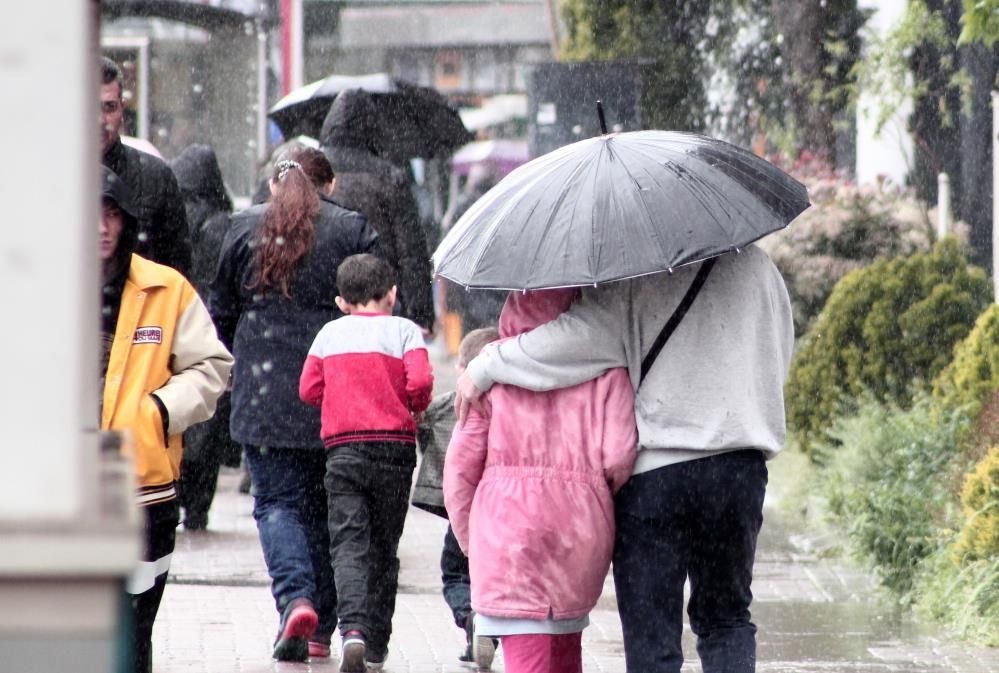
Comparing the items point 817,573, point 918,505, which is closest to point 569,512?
point 918,505

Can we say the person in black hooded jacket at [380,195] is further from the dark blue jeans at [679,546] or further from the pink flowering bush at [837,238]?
the pink flowering bush at [837,238]

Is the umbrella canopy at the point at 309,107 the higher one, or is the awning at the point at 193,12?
the awning at the point at 193,12

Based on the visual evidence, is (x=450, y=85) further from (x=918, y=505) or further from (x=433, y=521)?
(x=918, y=505)

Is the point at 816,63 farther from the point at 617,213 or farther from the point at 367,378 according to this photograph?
the point at 617,213

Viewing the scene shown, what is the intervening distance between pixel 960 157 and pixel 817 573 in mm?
6018

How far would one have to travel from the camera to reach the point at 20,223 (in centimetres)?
220

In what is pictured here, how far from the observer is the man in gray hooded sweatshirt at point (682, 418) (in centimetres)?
455

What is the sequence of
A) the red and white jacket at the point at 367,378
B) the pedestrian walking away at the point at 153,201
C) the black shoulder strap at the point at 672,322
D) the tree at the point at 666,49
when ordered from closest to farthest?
the black shoulder strap at the point at 672,322 → the pedestrian walking away at the point at 153,201 → the red and white jacket at the point at 367,378 → the tree at the point at 666,49

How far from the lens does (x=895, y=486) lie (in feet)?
27.5

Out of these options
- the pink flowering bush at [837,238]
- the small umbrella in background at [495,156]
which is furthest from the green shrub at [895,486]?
the small umbrella in background at [495,156]

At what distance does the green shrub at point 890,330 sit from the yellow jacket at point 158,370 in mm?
5559

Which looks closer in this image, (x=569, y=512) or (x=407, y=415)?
(x=569, y=512)

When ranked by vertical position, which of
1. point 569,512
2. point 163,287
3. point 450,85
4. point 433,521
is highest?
point 450,85

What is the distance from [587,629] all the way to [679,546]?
2941 millimetres
